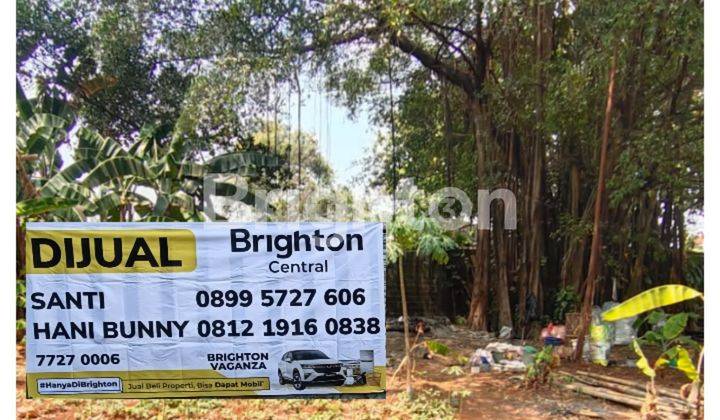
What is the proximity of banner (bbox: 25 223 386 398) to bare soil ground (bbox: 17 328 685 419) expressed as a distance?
0.47m

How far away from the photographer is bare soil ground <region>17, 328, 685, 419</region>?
13.0 ft

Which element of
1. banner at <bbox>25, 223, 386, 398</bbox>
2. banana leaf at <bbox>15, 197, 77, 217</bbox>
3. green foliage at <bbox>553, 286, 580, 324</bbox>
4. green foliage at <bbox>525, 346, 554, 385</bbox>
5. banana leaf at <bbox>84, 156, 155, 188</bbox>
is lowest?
green foliage at <bbox>525, 346, 554, 385</bbox>

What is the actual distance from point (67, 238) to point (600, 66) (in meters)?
5.22

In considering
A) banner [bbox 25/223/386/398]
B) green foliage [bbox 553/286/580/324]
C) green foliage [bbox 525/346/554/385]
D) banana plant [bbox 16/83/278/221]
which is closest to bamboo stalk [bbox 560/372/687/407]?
green foliage [bbox 525/346/554/385]

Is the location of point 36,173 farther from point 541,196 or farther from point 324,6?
point 541,196

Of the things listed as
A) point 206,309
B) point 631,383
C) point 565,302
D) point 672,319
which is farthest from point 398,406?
point 565,302

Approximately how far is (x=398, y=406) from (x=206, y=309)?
1850mm

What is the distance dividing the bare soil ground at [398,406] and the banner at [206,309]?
467mm

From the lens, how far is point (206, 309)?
3619 mm

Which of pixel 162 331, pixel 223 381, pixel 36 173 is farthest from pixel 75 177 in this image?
pixel 223 381

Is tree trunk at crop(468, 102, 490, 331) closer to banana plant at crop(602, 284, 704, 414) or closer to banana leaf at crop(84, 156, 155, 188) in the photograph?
banana plant at crop(602, 284, 704, 414)

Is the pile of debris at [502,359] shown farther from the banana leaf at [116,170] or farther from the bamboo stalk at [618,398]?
the banana leaf at [116,170]

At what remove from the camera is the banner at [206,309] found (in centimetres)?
356

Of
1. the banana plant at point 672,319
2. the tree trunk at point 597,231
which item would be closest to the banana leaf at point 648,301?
the banana plant at point 672,319
